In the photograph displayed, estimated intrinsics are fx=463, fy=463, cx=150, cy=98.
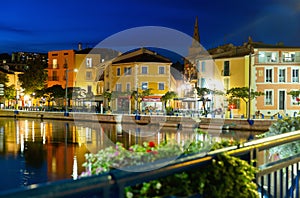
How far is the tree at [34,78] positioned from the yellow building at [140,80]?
63.8ft

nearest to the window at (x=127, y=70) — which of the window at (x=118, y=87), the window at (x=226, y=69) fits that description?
the window at (x=118, y=87)

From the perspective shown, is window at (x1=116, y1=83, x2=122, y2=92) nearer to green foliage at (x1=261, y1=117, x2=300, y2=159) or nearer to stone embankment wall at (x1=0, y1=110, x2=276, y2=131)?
stone embankment wall at (x1=0, y1=110, x2=276, y2=131)

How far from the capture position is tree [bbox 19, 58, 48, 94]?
263 feet

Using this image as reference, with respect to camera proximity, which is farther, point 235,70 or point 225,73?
point 225,73

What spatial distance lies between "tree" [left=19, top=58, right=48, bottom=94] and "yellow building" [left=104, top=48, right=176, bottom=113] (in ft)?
63.8

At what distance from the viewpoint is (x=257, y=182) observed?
14.6 ft

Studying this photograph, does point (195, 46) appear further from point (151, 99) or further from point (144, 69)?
point (151, 99)

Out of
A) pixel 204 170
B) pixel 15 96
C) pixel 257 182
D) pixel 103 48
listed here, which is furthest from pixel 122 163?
pixel 15 96

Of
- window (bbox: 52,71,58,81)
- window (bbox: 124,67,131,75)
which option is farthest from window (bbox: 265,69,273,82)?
window (bbox: 52,71,58,81)

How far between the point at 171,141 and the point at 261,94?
149ft

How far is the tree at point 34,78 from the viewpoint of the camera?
80.3 meters

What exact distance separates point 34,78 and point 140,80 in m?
25.0

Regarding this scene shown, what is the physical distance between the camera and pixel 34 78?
8062cm

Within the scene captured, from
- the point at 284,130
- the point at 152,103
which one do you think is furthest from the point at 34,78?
the point at 284,130
